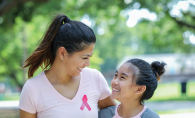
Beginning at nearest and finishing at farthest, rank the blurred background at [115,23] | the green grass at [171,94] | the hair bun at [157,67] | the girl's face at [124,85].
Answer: the girl's face at [124,85], the hair bun at [157,67], the blurred background at [115,23], the green grass at [171,94]

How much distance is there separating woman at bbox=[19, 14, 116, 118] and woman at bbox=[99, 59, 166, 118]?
163 mm

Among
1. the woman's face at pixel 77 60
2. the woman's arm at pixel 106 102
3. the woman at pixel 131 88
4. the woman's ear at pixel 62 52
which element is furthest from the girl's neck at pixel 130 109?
the woman's ear at pixel 62 52

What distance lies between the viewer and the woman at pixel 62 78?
1790mm

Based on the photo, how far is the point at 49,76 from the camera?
1935 mm

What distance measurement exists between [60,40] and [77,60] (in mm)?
209

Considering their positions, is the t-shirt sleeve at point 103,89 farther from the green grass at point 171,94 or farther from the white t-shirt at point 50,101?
the green grass at point 171,94

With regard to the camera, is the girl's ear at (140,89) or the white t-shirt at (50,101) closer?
the white t-shirt at (50,101)

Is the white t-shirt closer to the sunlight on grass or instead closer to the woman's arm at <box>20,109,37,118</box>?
the woman's arm at <box>20,109,37,118</box>

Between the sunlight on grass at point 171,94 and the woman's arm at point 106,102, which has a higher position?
the sunlight on grass at point 171,94

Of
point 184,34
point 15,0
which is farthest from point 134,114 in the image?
point 184,34

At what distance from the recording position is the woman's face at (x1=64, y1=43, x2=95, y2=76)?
6.00 feet

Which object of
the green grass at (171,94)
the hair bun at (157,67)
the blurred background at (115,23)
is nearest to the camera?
the hair bun at (157,67)

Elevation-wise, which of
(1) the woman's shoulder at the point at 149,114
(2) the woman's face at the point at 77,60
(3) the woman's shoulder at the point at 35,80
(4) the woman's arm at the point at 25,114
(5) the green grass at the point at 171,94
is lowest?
(1) the woman's shoulder at the point at 149,114

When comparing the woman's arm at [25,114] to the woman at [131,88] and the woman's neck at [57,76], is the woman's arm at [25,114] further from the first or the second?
the woman at [131,88]
